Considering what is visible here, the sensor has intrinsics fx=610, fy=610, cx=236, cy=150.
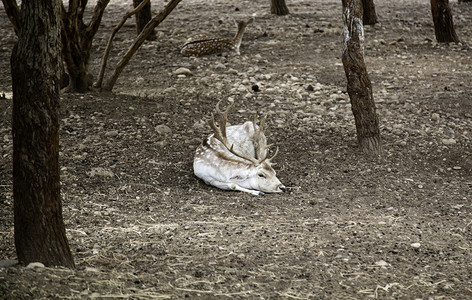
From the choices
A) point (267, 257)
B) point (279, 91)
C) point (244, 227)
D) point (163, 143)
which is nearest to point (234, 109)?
point (279, 91)

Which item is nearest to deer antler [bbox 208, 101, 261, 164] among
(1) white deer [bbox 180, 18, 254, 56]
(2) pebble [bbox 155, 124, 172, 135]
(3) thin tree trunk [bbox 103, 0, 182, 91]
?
(2) pebble [bbox 155, 124, 172, 135]

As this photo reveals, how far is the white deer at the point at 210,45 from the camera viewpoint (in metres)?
10.0

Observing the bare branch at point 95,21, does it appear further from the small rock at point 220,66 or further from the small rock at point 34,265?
the small rock at point 34,265

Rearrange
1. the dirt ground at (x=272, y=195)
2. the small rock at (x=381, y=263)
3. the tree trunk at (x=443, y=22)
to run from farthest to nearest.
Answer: the tree trunk at (x=443, y=22) → the small rock at (x=381, y=263) → the dirt ground at (x=272, y=195)

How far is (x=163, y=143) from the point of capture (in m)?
6.54

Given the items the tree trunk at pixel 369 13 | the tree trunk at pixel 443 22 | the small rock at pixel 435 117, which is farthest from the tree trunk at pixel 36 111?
the tree trunk at pixel 369 13

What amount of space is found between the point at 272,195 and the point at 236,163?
48cm

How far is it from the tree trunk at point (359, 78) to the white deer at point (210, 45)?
3979 mm

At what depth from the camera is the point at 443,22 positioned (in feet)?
35.6

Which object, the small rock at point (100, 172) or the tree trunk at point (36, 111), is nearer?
the tree trunk at point (36, 111)

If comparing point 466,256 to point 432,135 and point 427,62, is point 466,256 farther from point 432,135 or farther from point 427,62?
point 427,62

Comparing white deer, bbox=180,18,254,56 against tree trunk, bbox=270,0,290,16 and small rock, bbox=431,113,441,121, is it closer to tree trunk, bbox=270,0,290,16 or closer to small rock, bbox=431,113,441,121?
tree trunk, bbox=270,0,290,16

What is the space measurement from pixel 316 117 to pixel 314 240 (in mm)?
3200

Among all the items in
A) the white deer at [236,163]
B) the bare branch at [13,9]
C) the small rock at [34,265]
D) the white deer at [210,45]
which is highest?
the bare branch at [13,9]
